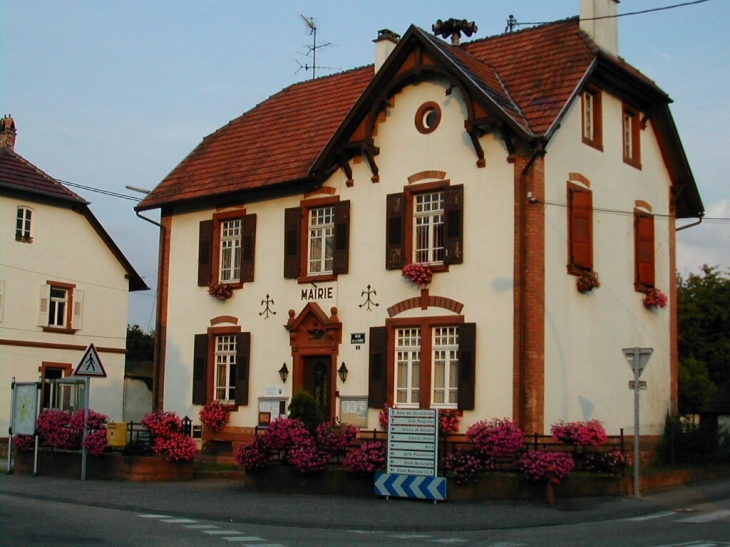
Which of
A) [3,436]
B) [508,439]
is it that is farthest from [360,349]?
[3,436]

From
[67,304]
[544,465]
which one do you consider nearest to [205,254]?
[67,304]

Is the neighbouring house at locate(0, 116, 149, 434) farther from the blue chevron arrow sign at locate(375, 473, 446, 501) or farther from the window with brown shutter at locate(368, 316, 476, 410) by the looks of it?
the blue chevron arrow sign at locate(375, 473, 446, 501)

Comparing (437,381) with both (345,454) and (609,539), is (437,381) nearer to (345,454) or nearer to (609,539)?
(345,454)

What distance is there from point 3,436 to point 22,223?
303 inches

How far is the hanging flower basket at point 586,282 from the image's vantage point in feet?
78.4

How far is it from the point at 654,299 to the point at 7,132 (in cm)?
2715

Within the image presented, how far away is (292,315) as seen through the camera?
2712cm

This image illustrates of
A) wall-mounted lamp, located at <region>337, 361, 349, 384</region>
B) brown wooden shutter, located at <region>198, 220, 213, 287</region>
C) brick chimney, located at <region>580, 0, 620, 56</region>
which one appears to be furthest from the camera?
brown wooden shutter, located at <region>198, 220, 213, 287</region>

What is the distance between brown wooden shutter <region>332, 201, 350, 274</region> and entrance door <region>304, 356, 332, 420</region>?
2246 mm

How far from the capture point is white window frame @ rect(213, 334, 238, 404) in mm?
28703

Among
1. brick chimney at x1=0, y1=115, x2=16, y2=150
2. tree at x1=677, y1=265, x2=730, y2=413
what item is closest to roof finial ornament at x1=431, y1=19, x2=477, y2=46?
tree at x1=677, y1=265, x2=730, y2=413

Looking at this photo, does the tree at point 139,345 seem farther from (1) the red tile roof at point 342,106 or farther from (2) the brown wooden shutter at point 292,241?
(2) the brown wooden shutter at point 292,241

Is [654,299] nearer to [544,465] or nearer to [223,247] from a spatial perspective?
[544,465]

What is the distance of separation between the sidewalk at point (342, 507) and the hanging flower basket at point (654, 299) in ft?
17.2
